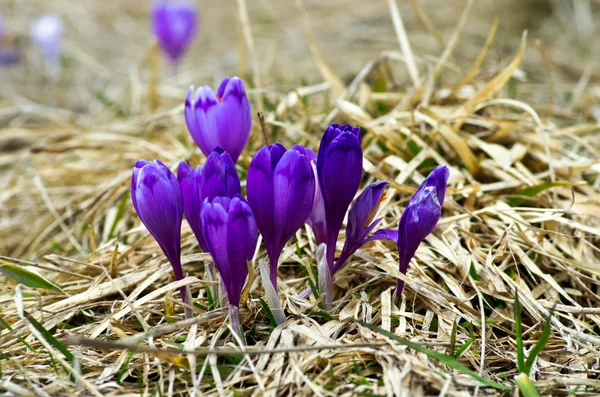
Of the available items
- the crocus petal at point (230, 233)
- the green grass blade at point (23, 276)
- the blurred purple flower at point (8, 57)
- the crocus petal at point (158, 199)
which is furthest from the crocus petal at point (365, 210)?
the blurred purple flower at point (8, 57)

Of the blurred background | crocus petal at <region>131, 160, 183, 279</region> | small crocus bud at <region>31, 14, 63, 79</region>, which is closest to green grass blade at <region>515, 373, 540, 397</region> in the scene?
crocus petal at <region>131, 160, 183, 279</region>

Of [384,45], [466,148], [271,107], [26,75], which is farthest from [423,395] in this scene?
[26,75]

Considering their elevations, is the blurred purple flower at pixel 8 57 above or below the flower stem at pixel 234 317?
above

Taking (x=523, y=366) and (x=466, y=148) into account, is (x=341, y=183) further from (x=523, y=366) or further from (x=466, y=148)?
(x=466, y=148)

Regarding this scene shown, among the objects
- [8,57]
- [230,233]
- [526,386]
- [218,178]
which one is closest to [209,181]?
[218,178]

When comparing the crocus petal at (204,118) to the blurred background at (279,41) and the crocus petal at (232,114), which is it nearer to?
the crocus petal at (232,114)

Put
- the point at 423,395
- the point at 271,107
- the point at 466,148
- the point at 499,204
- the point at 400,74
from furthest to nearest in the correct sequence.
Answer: the point at 400,74
the point at 271,107
the point at 466,148
the point at 499,204
the point at 423,395

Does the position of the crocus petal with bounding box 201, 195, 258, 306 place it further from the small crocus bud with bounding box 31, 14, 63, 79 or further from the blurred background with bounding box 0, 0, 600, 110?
the small crocus bud with bounding box 31, 14, 63, 79
